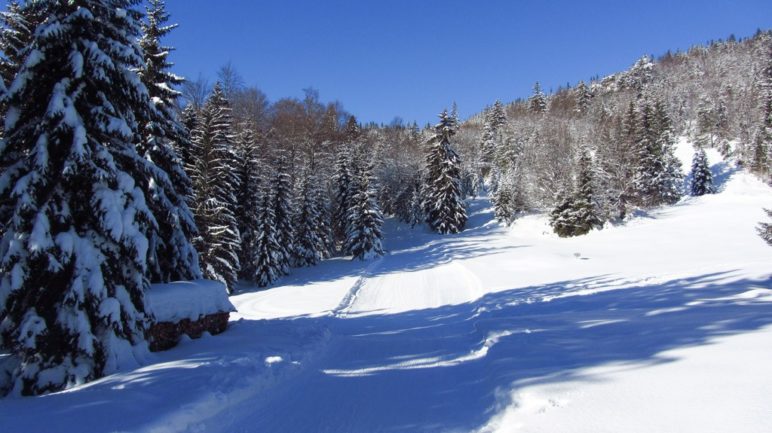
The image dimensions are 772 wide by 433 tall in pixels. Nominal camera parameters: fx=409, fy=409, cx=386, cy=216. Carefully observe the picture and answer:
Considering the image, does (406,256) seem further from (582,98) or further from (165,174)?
(582,98)

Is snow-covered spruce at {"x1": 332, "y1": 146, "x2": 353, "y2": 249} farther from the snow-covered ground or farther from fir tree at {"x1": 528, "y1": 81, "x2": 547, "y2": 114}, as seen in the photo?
fir tree at {"x1": 528, "y1": 81, "x2": 547, "y2": 114}

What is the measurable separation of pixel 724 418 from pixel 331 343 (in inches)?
309

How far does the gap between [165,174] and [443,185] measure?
39.9 metres

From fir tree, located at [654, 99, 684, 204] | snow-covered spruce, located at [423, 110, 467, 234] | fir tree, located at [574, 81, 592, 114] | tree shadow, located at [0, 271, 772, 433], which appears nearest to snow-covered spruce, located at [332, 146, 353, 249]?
snow-covered spruce, located at [423, 110, 467, 234]

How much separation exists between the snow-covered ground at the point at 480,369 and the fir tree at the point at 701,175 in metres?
43.6

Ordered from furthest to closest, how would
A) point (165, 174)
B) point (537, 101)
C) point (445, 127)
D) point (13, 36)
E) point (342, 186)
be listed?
point (537, 101) < point (445, 127) < point (342, 186) < point (13, 36) < point (165, 174)

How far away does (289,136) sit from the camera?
162ft

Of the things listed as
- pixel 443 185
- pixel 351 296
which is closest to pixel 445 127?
pixel 443 185

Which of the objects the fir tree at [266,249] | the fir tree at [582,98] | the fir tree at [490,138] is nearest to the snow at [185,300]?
the fir tree at [266,249]

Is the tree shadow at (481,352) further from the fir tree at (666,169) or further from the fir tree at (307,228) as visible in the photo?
the fir tree at (666,169)

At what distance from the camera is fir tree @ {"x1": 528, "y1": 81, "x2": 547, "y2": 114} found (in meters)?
120

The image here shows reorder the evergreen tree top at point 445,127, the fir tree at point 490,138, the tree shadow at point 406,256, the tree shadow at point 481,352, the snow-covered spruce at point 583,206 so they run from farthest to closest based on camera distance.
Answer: the fir tree at point 490,138
the evergreen tree top at point 445,127
the snow-covered spruce at point 583,206
the tree shadow at point 406,256
the tree shadow at point 481,352

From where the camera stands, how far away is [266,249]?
1139 inches

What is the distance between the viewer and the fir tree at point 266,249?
94.4 feet
